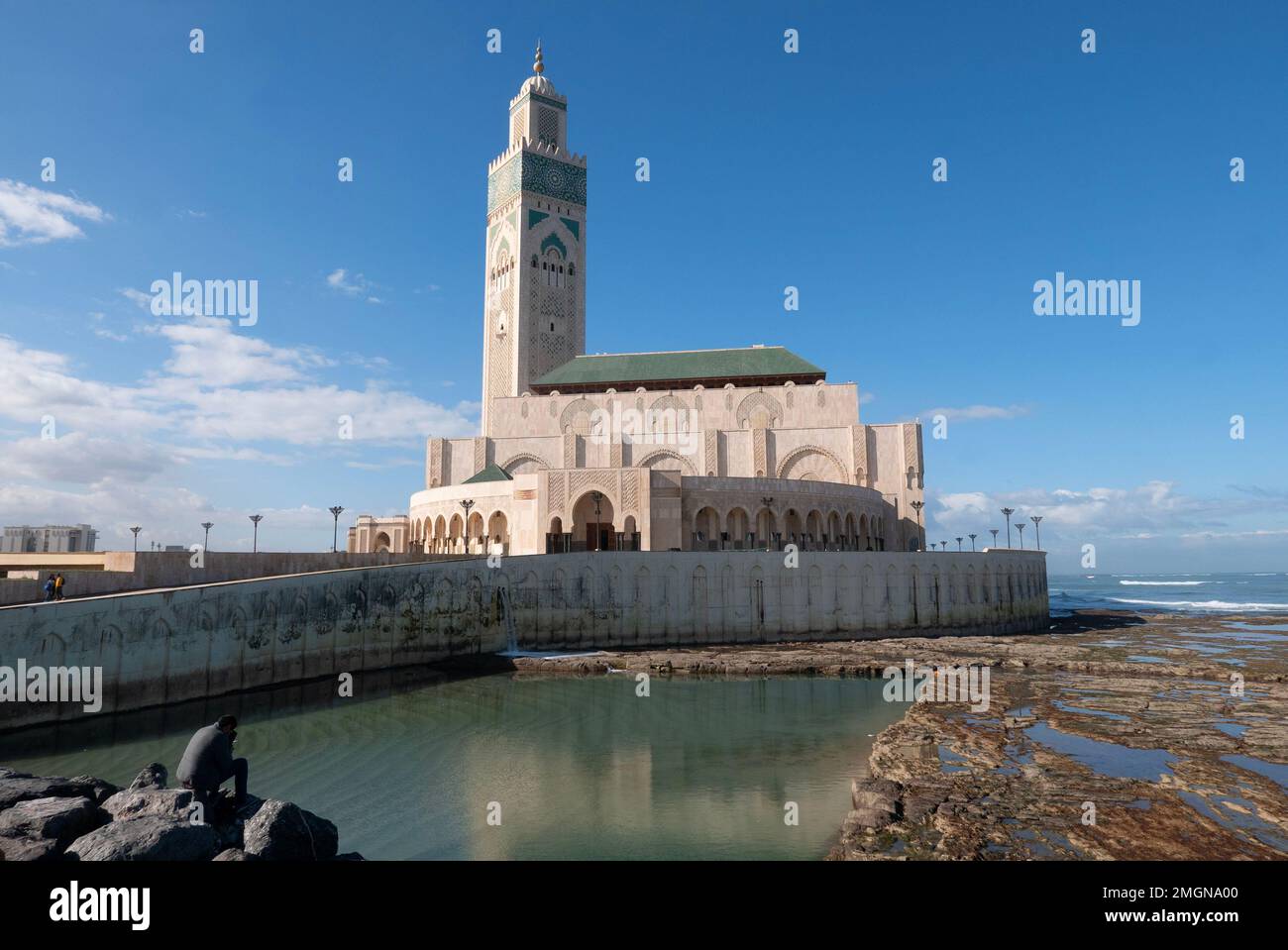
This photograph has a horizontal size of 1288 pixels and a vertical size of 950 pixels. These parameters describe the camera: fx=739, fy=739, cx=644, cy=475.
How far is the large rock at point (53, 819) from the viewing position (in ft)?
27.7

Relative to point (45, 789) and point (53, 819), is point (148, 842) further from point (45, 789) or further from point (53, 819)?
point (45, 789)

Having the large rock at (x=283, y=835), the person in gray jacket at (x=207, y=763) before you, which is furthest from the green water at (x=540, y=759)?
the person in gray jacket at (x=207, y=763)

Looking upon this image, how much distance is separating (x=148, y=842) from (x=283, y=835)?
1322 mm

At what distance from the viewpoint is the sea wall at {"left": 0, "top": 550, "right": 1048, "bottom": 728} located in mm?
19172

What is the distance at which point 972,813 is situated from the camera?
36.8 feet

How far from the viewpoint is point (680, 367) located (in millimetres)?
56938

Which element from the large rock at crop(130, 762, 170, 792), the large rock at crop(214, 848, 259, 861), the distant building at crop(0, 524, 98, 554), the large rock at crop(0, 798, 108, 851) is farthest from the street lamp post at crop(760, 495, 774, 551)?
the distant building at crop(0, 524, 98, 554)

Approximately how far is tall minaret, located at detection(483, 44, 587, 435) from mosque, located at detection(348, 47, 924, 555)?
0.13 m

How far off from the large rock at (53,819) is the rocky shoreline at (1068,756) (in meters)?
9.41

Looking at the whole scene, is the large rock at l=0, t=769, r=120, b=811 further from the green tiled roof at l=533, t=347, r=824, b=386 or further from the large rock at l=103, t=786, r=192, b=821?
the green tiled roof at l=533, t=347, r=824, b=386

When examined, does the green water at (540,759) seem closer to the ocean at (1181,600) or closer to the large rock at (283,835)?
the large rock at (283,835)
